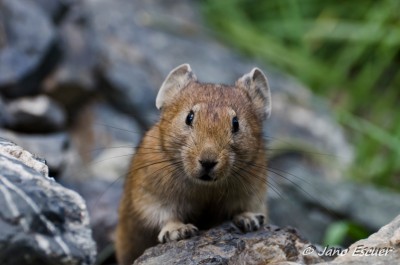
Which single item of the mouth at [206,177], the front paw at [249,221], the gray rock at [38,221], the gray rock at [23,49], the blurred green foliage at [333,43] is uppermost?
the blurred green foliage at [333,43]

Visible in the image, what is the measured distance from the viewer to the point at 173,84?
7961 millimetres

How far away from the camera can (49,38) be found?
1216cm

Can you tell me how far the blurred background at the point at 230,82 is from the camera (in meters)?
11.1

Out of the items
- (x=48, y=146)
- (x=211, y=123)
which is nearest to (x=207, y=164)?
(x=211, y=123)

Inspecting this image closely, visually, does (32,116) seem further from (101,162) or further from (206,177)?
(206,177)

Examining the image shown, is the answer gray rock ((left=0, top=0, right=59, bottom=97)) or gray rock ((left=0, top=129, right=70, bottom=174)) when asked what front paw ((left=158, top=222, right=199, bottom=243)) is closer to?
gray rock ((left=0, top=129, right=70, bottom=174))

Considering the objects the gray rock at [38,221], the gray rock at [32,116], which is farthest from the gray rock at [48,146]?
the gray rock at [38,221]

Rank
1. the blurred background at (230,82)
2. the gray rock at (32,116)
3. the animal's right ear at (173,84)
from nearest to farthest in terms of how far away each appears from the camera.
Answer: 1. the animal's right ear at (173,84)
2. the blurred background at (230,82)
3. the gray rock at (32,116)

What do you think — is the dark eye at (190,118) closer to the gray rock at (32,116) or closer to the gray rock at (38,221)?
the gray rock at (38,221)

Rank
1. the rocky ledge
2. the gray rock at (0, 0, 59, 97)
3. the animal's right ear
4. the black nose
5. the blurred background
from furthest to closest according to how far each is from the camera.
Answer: the gray rock at (0, 0, 59, 97) → the blurred background → the animal's right ear → the black nose → the rocky ledge

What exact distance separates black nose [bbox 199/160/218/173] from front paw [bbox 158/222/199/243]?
57 cm

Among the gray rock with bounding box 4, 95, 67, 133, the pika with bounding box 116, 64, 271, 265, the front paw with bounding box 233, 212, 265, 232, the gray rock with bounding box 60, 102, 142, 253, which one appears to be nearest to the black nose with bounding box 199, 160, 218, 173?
the pika with bounding box 116, 64, 271, 265

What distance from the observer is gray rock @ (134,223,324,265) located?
249 inches

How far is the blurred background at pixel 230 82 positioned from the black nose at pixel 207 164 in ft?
7.12
